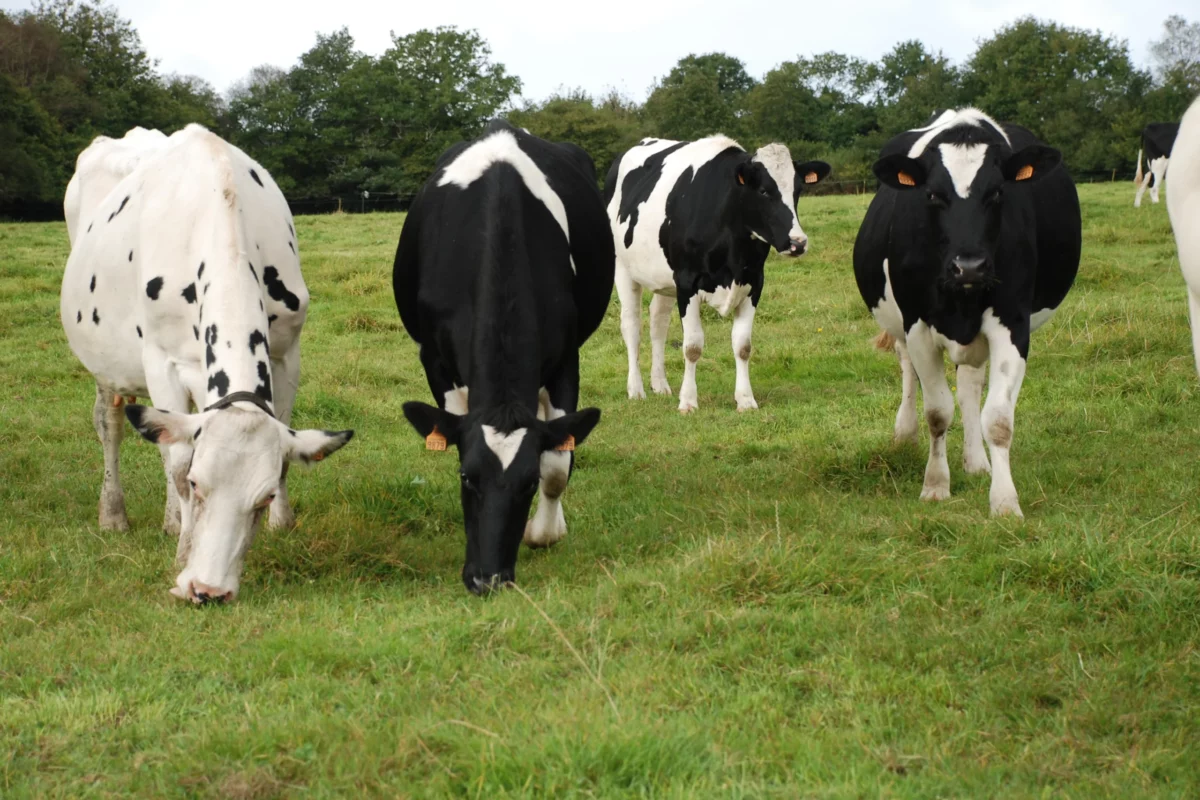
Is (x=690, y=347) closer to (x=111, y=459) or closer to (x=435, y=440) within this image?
(x=111, y=459)

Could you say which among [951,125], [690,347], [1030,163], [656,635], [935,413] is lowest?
[656,635]

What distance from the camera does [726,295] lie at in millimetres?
11734

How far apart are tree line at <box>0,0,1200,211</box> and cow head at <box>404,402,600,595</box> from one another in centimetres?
4792

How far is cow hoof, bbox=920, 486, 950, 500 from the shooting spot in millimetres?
7422

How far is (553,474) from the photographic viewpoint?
6.11m

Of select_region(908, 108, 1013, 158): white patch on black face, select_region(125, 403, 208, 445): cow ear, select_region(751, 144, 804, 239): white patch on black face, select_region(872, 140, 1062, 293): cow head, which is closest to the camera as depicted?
select_region(125, 403, 208, 445): cow ear

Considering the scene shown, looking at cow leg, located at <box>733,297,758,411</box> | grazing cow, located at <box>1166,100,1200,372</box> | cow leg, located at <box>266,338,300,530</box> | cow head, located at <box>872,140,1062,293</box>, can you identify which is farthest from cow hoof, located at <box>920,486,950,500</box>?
cow leg, located at <box>266,338,300,530</box>

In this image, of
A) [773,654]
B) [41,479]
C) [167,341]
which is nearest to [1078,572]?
[773,654]

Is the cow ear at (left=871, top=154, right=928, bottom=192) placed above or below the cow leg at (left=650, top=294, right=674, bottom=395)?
above

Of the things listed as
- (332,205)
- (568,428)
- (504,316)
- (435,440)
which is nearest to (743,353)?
(504,316)

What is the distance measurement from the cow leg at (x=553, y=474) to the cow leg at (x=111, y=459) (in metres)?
2.58

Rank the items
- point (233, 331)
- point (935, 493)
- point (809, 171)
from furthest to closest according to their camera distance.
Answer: point (809, 171) < point (935, 493) < point (233, 331)

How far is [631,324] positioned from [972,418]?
17.6ft

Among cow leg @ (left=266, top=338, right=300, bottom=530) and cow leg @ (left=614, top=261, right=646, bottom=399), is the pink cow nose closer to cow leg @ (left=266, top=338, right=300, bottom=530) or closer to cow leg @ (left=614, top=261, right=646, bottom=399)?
cow leg @ (left=266, top=338, right=300, bottom=530)
